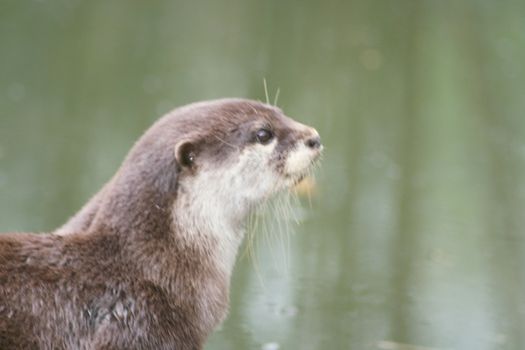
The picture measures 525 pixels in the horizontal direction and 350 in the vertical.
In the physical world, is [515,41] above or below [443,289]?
above

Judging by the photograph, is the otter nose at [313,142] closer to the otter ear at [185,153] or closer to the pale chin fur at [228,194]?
the pale chin fur at [228,194]

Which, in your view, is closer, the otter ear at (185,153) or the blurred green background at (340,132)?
the otter ear at (185,153)

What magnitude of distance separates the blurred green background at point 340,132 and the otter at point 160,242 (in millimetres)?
770

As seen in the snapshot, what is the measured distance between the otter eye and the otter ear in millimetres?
197

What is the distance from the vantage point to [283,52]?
6547mm

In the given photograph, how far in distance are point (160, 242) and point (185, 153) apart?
233 millimetres

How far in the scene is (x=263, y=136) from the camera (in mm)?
2762

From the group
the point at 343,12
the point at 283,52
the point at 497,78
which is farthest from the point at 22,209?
the point at 343,12

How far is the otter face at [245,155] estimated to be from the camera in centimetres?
266

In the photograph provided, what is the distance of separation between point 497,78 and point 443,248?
2428mm

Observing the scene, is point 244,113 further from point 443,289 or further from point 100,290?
point 443,289

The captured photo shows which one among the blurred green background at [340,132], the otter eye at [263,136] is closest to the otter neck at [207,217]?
the otter eye at [263,136]

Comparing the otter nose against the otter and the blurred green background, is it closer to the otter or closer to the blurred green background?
the otter

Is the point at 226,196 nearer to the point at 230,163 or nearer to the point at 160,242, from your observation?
the point at 230,163
